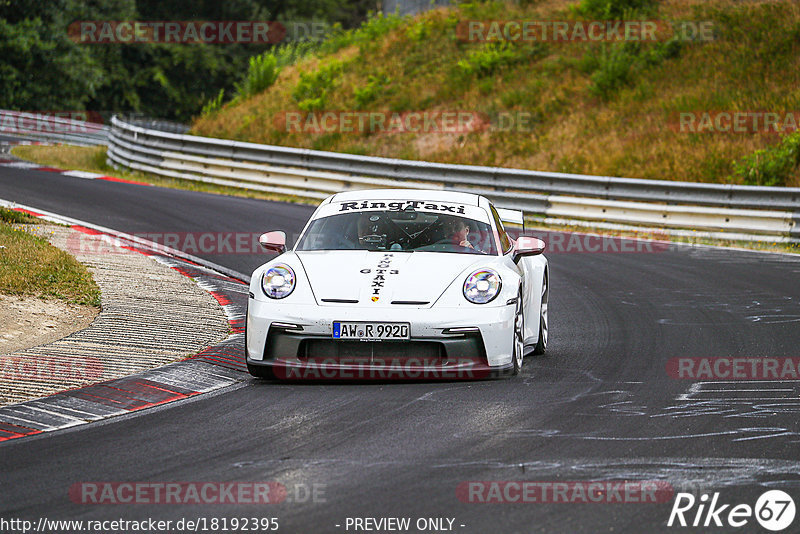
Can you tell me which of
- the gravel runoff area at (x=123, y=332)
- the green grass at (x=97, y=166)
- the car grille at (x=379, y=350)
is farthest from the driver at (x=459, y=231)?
the green grass at (x=97, y=166)

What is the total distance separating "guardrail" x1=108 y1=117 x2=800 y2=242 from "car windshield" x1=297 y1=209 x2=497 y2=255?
407 inches

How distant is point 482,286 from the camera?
7.92 m

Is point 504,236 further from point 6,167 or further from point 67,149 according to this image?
point 67,149

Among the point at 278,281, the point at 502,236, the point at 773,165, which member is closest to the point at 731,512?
the point at 278,281

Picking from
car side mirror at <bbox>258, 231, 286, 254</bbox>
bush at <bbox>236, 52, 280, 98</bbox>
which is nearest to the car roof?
car side mirror at <bbox>258, 231, 286, 254</bbox>

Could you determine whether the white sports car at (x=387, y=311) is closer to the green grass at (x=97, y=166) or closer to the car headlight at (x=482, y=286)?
the car headlight at (x=482, y=286)

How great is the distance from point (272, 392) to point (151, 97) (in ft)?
147

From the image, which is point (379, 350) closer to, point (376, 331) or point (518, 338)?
point (376, 331)

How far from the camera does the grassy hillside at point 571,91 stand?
23.0 m

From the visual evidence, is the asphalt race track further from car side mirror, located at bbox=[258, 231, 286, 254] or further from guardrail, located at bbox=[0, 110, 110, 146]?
guardrail, located at bbox=[0, 110, 110, 146]

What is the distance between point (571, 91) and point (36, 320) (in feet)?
63.8

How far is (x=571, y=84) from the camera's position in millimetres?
27328

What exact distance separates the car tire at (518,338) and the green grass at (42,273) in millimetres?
4258

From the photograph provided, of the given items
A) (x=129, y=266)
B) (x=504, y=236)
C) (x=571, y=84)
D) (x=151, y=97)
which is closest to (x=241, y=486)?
(x=504, y=236)
